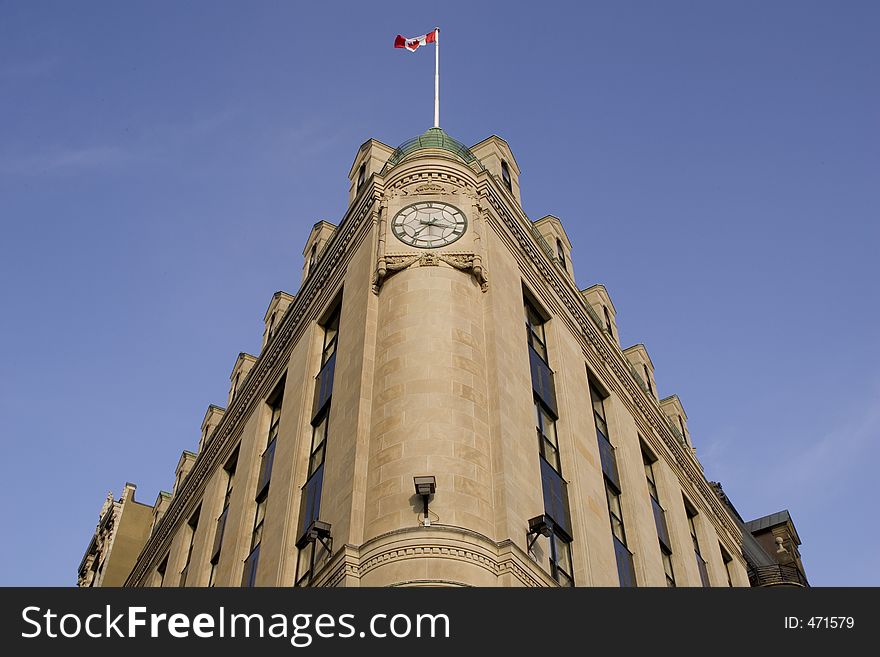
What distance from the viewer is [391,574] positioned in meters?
24.8

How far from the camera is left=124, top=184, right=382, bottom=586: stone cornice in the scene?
133 ft

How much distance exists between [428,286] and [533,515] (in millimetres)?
7989

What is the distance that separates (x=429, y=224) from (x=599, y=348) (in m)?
13.1

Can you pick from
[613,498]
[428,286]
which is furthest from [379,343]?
[613,498]

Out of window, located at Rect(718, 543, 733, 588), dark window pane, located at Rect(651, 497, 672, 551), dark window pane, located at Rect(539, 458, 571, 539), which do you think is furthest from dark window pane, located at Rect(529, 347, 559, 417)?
window, located at Rect(718, 543, 733, 588)

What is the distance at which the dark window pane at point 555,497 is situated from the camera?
103ft

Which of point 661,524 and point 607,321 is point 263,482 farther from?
point 607,321

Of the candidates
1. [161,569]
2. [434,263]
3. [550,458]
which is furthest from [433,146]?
[161,569]

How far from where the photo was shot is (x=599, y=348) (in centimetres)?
4522

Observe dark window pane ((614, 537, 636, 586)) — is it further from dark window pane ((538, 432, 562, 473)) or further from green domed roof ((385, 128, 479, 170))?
green domed roof ((385, 128, 479, 170))

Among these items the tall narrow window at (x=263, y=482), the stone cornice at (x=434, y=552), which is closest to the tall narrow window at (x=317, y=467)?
the stone cornice at (x=434, y=552)

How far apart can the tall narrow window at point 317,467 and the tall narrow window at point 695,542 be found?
63.9ft

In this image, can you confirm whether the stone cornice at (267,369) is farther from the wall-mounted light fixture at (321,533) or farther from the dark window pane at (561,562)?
the dark window pane at (561,562)
